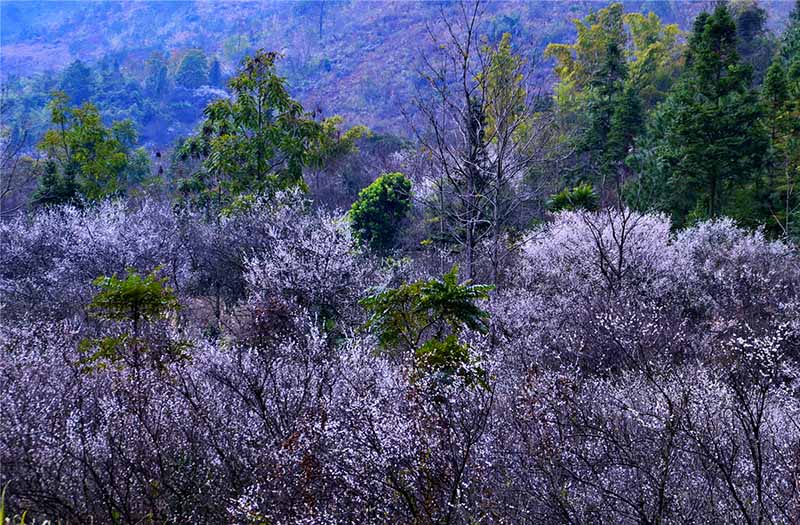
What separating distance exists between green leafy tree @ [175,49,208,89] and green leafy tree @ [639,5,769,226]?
3093 inches

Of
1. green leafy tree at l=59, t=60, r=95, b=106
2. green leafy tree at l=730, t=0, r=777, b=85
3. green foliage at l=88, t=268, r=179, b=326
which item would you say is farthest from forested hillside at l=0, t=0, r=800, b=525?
green leafy tree at l=59, t=60, r=95, b=106

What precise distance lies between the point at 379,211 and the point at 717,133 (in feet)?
34.2

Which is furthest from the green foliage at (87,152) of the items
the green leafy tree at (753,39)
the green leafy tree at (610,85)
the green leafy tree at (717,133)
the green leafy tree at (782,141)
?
the green leafy tree at (753,39)

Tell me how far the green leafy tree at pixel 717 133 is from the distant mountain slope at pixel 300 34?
2275 inches

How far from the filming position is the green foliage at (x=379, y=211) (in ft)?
69.9

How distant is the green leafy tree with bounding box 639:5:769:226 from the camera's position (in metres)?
18.3

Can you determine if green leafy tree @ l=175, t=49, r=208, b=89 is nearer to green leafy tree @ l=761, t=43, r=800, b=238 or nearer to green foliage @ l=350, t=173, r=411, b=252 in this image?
green foliage @ l=350, t=173, r=411, b=252

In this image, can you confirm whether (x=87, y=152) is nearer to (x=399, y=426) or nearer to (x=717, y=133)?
(x=717, y=133)

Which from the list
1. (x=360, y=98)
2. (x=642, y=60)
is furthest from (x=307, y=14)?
(x=642, y=60)

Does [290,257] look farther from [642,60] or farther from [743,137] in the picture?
[642,60]

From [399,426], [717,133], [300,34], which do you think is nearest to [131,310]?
[399,426]

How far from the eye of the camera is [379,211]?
21.5m

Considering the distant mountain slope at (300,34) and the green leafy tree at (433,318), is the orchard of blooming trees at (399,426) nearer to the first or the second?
the green leafy tree at (433,318)

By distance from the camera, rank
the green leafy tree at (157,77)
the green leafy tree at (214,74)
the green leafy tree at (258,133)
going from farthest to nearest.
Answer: the green leafy tree at (214,74), the green leafy tree at (157,77), the green leafy tree at (258,133)
